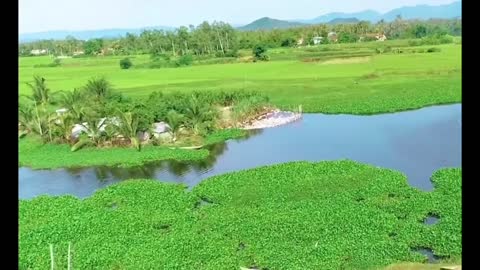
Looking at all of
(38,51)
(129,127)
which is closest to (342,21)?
(38,51)

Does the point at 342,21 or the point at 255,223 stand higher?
the point at 342,21

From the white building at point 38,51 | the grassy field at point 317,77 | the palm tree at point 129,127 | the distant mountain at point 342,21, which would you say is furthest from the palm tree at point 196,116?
the distant mountain at point 342,21

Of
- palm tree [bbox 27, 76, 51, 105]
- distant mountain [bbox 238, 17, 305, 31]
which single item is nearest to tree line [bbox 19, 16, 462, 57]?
distant mountain [bbox 238, 17, 305, 31]

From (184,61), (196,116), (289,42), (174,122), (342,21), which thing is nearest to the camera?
(174,122)

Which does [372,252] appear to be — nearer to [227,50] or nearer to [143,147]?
[143,147]

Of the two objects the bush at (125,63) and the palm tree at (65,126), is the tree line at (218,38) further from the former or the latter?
the palm tree at (65,126)

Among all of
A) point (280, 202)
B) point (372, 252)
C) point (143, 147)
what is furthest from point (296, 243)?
point (143, 147)

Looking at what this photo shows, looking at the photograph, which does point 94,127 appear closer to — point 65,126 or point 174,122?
point 65,126
